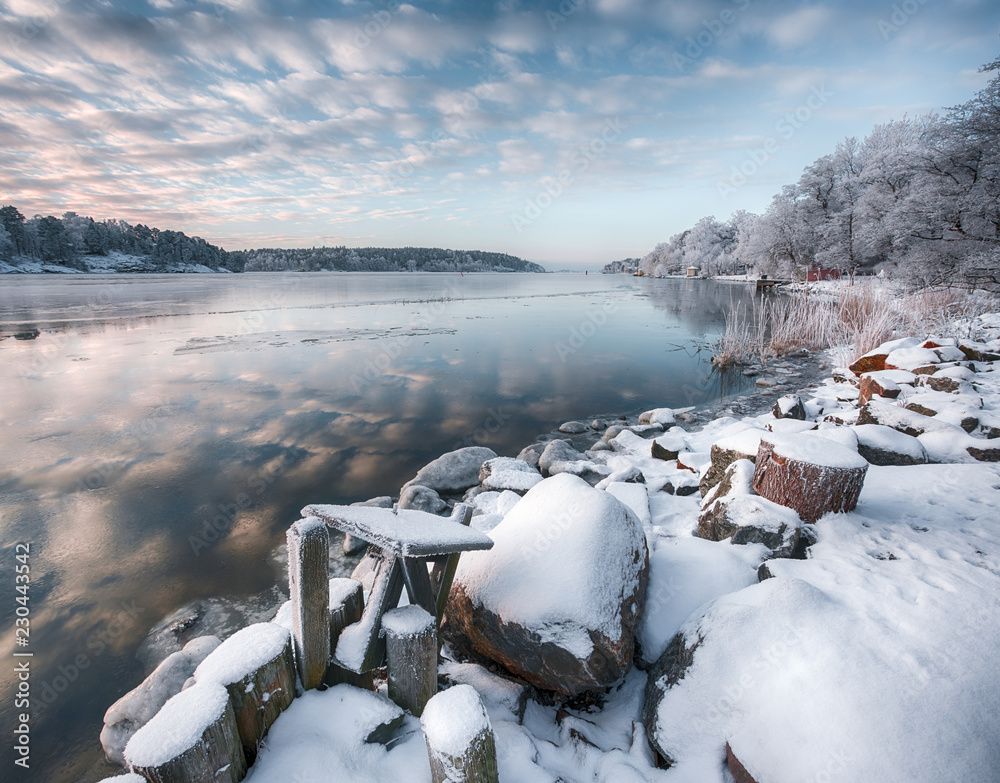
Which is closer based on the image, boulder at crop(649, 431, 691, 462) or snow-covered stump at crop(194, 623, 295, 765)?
snow-covered stump at crop(194, 623, 295, 765)

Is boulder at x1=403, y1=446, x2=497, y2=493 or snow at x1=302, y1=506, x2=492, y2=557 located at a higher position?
snow at x1=302, y1=506, x2=492, y2=557

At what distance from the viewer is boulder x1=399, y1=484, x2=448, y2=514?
6654mm

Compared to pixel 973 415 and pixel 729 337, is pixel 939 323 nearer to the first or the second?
pixel 729 337

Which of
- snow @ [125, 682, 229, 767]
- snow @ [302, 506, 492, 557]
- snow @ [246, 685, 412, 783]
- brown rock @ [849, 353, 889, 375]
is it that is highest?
snow @ [302, 506, 492, 557]

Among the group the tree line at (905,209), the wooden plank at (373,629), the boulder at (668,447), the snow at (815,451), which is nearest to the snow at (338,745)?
the wooden plank at (373,629)

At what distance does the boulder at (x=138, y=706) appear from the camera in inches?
132

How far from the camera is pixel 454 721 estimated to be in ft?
6.39

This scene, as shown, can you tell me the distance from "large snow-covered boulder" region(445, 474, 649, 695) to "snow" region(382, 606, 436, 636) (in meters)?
0.67

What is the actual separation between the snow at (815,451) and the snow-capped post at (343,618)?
12.3ft

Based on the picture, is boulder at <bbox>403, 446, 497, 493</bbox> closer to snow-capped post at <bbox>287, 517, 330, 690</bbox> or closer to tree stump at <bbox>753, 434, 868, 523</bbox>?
snow-capped post at <bbox>287, 517, 330, 690</bbox>

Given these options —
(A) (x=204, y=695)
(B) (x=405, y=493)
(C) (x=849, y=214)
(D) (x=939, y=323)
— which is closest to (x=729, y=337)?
(D) (x=939, y=323)

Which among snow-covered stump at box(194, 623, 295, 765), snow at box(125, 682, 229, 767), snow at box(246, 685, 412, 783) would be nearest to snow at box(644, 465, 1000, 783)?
snow at box(246, 685, 412, 783)

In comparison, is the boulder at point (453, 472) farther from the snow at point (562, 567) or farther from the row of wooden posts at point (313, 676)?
the row of wooden posts at point (313, 676)

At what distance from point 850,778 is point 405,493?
5.92m
